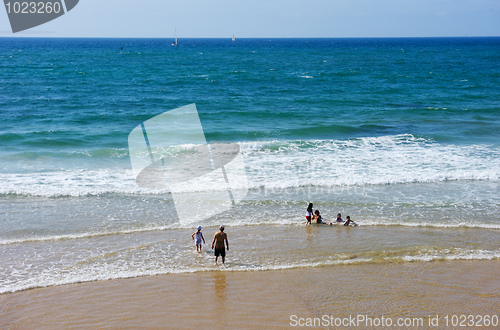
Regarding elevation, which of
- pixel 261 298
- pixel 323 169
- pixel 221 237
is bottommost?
pixel 261 298

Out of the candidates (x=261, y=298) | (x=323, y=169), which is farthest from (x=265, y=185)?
(x=261, y=298)

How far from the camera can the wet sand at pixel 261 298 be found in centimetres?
761

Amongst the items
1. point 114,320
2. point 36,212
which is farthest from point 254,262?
point 36,212

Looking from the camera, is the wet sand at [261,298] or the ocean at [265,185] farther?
the ocean at [265,185]

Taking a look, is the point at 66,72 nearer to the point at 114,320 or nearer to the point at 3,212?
the point at 3,212

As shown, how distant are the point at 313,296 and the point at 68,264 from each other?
5.52 meters

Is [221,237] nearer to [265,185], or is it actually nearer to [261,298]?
[261,298]

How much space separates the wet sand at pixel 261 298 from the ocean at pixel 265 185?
466 millimetres

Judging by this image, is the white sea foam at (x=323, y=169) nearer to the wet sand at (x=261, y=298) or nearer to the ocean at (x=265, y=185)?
the ocean at (x=265, y=185)

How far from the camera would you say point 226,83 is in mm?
41562

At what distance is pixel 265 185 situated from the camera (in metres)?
15.5

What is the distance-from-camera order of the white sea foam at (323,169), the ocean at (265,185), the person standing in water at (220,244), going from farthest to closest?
the white sea foam at (323,169)
the ocean at (265,185)
the person standing in water at (220,244)

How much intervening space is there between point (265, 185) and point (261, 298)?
744 centimetres

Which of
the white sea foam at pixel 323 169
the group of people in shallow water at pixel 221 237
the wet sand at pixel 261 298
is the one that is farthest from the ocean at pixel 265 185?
the wet sand at pixel 261 298
